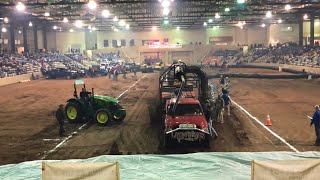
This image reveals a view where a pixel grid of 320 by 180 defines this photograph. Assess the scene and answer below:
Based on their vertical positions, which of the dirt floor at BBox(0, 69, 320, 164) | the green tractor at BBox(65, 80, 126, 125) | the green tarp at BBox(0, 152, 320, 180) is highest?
the green tractor at BBox(65, 80, 126, 125)

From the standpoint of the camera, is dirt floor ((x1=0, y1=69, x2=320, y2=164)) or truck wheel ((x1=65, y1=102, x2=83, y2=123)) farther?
truck wheel ((x1=65, y1=102, x2=83, y2=123))

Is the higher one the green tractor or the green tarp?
the green tractor

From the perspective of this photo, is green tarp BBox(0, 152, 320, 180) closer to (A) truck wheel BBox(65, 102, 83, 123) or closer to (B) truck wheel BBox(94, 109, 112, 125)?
(B) truck wheel BBox(94, 109, 112, 125)

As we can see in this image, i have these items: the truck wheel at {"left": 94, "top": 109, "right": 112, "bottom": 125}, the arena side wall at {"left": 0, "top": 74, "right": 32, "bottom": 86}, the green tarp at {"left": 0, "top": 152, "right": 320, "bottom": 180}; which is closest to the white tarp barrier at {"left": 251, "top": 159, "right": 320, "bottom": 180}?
the green tarp at {"left": 0, "top": 152, "right": 320, "bottom": 180}

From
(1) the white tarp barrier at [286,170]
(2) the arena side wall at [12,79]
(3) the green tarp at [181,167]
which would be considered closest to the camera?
(1) the white tarp barrier at [286,170]

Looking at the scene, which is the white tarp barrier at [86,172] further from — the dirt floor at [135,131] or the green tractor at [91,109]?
the green tractor at [91,109]

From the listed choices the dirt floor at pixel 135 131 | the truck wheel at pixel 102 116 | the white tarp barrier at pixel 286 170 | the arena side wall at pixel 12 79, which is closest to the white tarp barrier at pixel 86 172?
the white tarp barrier at pixel 286 170

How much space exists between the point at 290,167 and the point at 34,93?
30.5m

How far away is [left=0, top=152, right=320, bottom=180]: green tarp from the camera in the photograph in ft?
30.5

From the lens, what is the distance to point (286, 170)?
Result: 6410 millimetres

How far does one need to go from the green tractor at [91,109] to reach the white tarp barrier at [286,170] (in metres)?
12.4

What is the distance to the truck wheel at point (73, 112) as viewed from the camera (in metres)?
18.8

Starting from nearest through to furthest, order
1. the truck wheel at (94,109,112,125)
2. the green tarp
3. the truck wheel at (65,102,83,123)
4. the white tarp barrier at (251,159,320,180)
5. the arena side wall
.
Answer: the white tarp barrier at (251,159,320,180) < the green tarp < the truck wheel at (94,109,112,125) < the truck wheel at (65,102,83,123) < the arena side wall

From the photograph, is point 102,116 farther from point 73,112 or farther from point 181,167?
point 181,167
